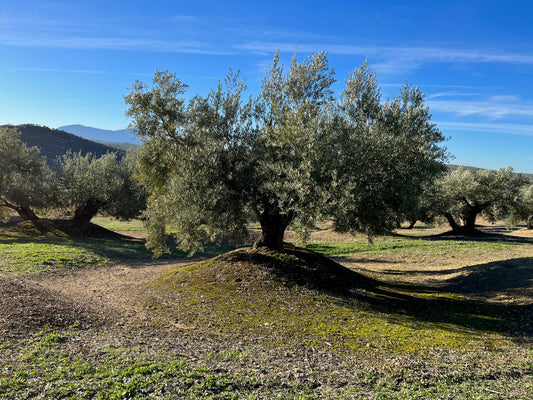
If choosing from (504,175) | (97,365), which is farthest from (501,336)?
(504,175)

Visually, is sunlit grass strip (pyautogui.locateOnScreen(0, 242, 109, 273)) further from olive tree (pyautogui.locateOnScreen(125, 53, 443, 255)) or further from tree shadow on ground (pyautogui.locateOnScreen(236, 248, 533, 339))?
tree shadow on ground (pyautogui.locateOnScreen(236, 248, 533, 339))

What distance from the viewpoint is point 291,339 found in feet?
29.5

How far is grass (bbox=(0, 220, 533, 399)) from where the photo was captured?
6.09 metres

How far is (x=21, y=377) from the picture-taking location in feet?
20.2

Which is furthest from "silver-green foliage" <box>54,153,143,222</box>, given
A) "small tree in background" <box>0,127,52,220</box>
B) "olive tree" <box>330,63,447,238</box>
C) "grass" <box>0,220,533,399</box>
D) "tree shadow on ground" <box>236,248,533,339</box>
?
"olive tree" <box>330,63,447,238</box>

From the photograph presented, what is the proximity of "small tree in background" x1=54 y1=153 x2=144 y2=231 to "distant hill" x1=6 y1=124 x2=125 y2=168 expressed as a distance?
61410mm

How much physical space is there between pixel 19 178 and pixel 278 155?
97.4ft

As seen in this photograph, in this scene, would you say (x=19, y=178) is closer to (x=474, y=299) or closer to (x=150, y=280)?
(x=150, y=280)

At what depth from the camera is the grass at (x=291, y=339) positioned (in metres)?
6.09

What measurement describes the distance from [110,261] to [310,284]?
1483 cm

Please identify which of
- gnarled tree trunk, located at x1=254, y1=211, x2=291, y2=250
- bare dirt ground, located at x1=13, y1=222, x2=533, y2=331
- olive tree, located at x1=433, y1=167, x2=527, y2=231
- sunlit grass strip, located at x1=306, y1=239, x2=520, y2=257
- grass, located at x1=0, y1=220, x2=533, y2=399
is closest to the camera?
grass, located at x1=0, y1=220, x2=533, y2=399

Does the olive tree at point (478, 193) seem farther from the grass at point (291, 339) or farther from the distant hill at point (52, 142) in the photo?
the distant hill at point (52, 142)

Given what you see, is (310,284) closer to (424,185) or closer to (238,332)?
(238,332)

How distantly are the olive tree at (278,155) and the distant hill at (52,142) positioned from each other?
84.9 meters
